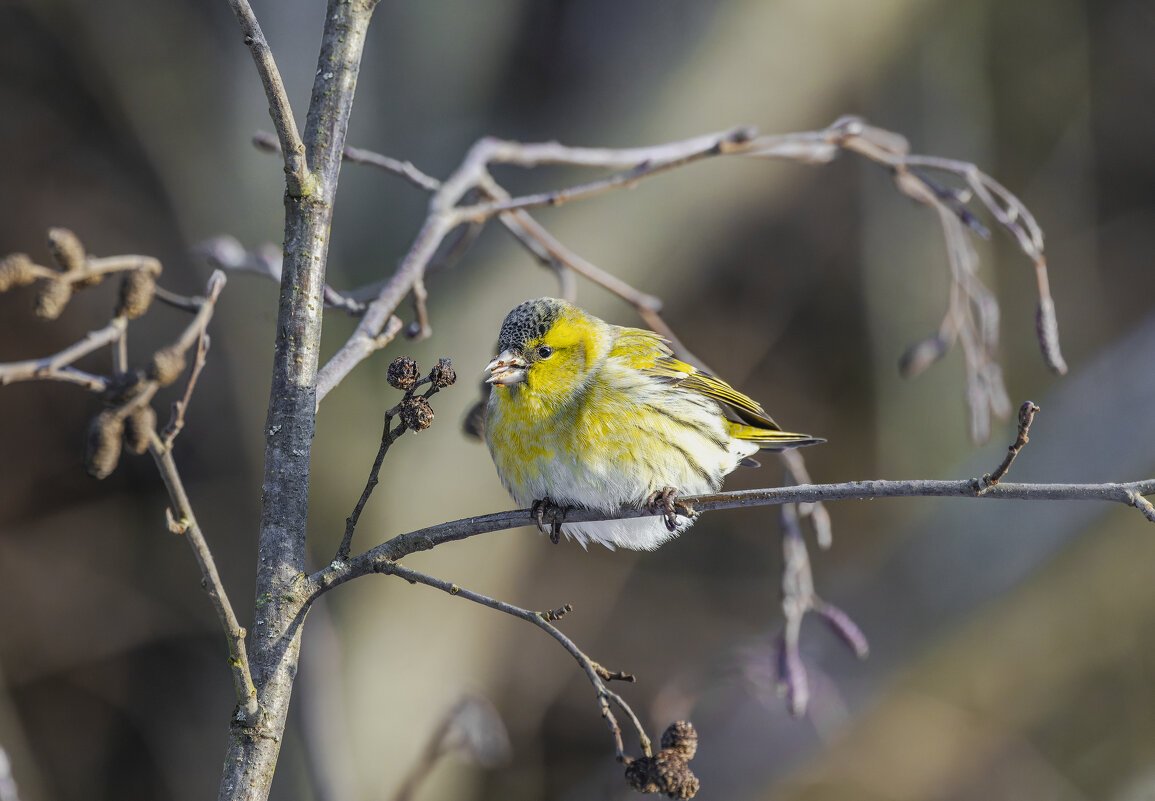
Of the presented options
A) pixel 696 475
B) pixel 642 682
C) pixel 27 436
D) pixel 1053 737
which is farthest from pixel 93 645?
pixel 1053 737

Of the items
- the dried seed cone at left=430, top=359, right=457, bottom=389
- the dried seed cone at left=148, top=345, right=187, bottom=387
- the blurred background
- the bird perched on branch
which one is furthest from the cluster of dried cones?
the blurred background

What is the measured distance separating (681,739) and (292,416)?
0.68 meters

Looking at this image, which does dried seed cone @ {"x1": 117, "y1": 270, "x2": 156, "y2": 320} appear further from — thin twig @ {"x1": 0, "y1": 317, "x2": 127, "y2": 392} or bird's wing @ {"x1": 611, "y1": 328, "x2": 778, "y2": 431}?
bird's wing @ {"x1": 611, "y1": 328, "x2": 778, "y2": 431}

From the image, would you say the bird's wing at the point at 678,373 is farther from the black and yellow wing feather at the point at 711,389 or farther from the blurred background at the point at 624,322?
the blurred background at the point at 624,322

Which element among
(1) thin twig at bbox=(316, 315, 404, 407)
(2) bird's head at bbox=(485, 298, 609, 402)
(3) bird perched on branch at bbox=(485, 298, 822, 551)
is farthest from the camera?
(2) bird's head at bbox=(485, 298, 609, 402)

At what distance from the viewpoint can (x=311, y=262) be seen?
4.01ft

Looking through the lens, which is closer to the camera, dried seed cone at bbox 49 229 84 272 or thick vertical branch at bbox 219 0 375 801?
dried seed cone at bbox 49 229 84 272

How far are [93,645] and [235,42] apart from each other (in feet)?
10.8

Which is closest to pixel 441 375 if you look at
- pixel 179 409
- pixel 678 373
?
pixel 179 409

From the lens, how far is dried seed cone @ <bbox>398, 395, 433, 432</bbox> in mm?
1106

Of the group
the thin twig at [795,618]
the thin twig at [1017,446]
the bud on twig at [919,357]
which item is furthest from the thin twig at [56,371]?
the bud on twig at [919,357]

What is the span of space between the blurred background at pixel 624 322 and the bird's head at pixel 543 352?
73.0 inches

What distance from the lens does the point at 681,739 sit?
49.1 inches

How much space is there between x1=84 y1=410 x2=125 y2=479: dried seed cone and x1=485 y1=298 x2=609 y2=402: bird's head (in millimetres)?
1182
